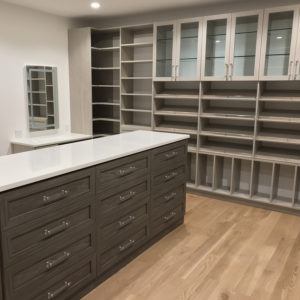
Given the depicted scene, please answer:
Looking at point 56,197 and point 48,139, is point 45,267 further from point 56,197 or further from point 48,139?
point 48,139

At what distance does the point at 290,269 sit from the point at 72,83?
3.84m

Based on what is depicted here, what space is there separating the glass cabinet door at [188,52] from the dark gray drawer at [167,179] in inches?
55.1

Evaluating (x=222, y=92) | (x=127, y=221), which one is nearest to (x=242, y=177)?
(x=222, y=92)

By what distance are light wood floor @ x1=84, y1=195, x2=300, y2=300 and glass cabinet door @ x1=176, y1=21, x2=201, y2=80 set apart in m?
1.80

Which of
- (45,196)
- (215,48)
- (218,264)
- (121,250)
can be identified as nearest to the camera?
(45,196)

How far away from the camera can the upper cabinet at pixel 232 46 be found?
3564mm

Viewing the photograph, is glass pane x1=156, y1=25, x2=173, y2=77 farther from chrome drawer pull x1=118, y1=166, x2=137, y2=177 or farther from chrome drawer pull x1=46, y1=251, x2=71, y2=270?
chrome drawer pull x1=46, y1=251, x2=71, y2=270

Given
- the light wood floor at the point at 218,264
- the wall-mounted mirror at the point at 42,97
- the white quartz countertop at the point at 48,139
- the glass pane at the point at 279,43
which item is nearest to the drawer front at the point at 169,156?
the light wood floor at the point at 218,264

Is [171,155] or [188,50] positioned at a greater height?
[188,50]

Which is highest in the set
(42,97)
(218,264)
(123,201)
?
(42,97)

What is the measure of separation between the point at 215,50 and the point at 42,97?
2.47 meters

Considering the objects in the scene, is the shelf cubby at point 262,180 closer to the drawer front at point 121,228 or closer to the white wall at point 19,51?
the drawer front at point 121,228

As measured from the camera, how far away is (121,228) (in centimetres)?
240

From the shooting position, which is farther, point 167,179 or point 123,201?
point 167,179
